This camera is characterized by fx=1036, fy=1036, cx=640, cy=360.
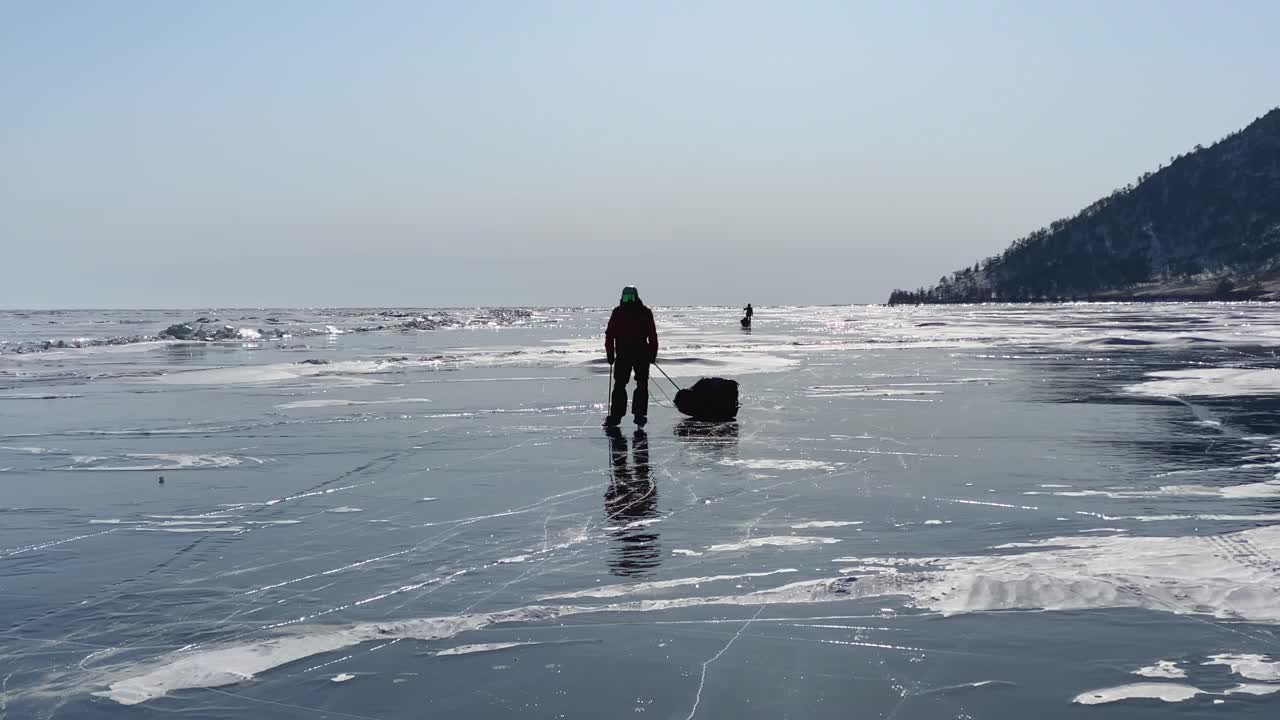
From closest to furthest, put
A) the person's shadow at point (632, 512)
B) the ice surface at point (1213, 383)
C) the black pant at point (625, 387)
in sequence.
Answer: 1. the person's shadow at point (632, 512)
2. the black pant at point (625, 387)
3. the ice surface at point (1213, 383)

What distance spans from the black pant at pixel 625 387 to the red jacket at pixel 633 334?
0.33ft

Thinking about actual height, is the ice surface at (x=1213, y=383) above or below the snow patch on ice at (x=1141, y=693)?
below

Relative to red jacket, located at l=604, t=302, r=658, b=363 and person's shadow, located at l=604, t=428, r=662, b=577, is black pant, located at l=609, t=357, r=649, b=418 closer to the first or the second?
red jacket, located at l=604, t=302, r=658, b=363

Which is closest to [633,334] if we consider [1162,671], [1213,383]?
[1162,671]

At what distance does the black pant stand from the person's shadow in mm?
2010

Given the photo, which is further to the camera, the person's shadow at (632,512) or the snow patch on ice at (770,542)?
the snow patch on ice at (770,542)

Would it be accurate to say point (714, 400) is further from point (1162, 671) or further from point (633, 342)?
point (1162, 671)

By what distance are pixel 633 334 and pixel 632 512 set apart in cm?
701

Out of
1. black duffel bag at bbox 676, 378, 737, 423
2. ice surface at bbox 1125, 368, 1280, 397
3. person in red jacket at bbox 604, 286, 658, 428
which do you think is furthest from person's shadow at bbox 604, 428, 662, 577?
ice surface at bbox 1125, 368, 1280, 397

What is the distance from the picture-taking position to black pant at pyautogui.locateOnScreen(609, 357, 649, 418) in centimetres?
1453

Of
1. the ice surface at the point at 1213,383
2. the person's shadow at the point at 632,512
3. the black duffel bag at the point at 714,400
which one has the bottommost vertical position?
the ice surface at the point at 1213,383

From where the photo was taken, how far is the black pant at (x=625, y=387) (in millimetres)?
14531

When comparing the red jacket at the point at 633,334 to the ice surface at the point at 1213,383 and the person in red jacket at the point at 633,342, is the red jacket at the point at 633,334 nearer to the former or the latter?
the person in red jacket at the point at 633,342

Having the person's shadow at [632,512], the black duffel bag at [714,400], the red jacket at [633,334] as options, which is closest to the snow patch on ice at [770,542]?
the person's shadow at [632,512]
